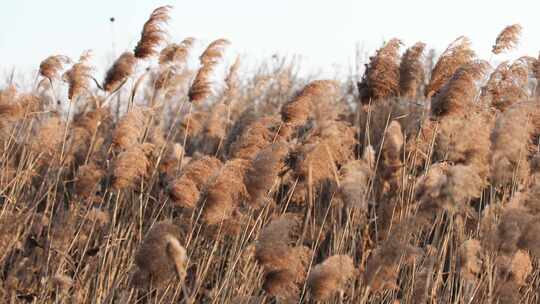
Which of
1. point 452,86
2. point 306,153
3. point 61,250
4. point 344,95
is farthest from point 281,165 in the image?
point 344,95

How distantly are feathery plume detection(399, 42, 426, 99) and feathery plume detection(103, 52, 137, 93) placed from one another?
5.03ft

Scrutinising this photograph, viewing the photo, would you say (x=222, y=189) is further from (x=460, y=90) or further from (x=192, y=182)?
(x=460, y=90)

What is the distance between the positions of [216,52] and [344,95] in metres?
6.41

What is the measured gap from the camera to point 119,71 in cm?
543

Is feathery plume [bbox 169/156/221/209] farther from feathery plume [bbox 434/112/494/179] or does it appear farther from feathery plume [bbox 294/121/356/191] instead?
feathery plume [bbox 434/112/494/179]

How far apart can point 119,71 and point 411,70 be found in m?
1.67

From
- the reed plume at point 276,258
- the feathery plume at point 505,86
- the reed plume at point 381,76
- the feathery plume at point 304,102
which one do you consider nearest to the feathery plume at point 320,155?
the feathery plume at point 304,102

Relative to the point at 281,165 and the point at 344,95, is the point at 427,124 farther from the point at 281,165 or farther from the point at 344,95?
the point at 344,95

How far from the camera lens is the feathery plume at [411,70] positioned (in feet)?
17.1

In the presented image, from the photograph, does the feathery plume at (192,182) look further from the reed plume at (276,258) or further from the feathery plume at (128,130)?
the feathery plume at (128,130)

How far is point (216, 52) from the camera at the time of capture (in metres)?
5.65

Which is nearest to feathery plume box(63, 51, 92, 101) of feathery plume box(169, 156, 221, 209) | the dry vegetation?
the dry vegetation

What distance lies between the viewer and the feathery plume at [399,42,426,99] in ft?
17.1

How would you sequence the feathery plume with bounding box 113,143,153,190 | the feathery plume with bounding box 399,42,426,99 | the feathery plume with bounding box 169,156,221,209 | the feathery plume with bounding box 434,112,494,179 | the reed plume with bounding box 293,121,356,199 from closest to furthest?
the feathery plume with bounding box 169,156,221,209
the feathery plume with bounding box 113,143,153,190
the reed plume with bounding box 293,121,356,199
the feathery plume with bounding box 434,112,494,179
the feathery plume with bounding box 399,42,426,99
